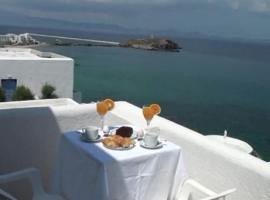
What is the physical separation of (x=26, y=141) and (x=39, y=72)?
7.56 meters

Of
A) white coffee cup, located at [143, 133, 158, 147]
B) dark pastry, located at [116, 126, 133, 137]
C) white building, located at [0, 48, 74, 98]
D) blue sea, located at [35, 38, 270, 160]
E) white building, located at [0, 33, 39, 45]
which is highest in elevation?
white coffee cup, located at [143, 133, 158, 147]

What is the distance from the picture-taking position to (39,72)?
10.5m

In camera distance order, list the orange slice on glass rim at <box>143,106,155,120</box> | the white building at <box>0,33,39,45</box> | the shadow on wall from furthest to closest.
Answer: the white building at <box>0,33,39,45</box> → the shadow on wall → the orange slice on glass rim at <box>143,106,155,120</box>

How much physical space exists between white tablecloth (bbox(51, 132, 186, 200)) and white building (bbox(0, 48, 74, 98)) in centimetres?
792

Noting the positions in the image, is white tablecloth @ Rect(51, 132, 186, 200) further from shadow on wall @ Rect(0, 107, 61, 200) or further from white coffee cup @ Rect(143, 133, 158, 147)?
shadow on wall @ Rect(0, 107, 61, 200)

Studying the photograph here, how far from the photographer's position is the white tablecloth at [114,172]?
223cm

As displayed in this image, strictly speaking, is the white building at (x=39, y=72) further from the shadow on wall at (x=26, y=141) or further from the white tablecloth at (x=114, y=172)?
the white tablecloth at (x=114, y=172)

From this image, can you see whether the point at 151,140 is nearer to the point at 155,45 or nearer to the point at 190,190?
the point at 190,190

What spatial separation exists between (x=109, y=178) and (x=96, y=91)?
26.7 metres

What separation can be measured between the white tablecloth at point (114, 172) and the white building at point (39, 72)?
26.0 feet

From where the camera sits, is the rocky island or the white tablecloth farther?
the rocky island

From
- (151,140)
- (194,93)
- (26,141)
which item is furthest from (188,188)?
(194,93)

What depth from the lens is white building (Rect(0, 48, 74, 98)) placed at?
32.6 feet

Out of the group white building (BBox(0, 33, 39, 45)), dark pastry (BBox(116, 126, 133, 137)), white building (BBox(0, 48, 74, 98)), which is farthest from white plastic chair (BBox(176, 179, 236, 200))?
white building (BBox(0, 33, 39, 45))
